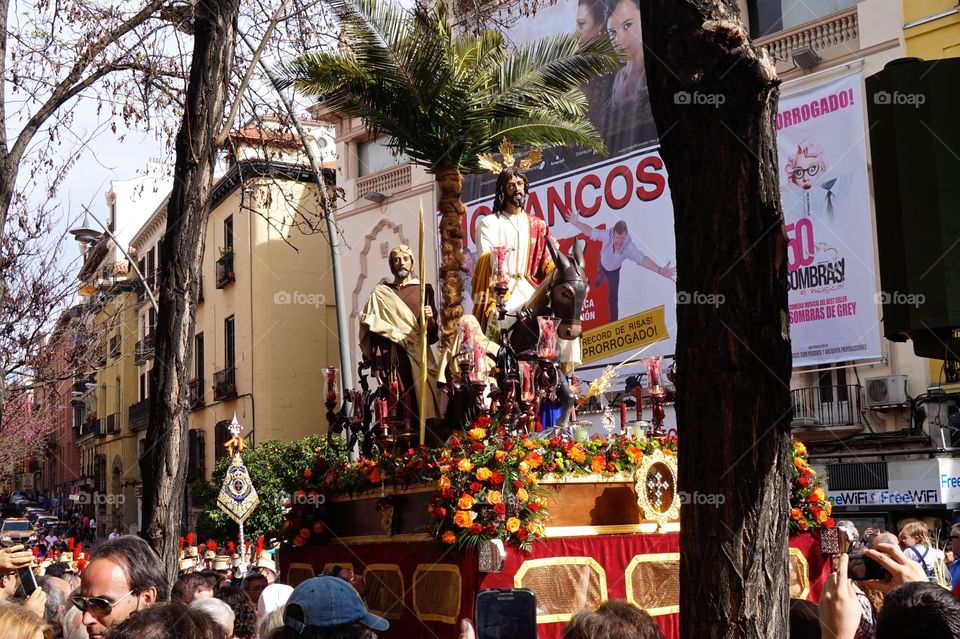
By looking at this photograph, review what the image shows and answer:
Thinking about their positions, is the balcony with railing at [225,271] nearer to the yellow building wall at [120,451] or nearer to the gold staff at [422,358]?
the yellow building wall at [120,451]

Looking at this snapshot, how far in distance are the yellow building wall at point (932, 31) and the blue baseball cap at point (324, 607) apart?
20.0 meters

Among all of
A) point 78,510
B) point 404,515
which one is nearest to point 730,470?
point 404,515

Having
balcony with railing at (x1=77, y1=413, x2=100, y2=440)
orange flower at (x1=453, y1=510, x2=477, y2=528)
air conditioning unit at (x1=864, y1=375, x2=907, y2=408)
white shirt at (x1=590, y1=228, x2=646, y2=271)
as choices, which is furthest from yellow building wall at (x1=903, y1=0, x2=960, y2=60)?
balcony with railing at (x1=77, y1=413, x2=100, y2=440)

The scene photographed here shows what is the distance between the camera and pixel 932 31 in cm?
2081

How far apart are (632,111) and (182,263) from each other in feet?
59.8

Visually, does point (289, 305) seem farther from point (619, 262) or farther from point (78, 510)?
point (78, 510)

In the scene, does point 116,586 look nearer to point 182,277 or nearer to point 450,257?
point 182,277

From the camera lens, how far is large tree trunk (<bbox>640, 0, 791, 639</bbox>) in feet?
13.0

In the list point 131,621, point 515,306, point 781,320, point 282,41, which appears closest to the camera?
point 131,621

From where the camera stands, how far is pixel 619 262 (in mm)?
24422

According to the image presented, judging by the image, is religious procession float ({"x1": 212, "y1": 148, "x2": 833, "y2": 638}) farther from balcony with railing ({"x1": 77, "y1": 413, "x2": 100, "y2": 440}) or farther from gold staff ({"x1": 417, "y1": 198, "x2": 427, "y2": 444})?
balcony with railing ({"x1": 77, "y1": 413, "x2": 100, "y2": 440})

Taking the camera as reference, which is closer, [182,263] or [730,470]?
[730,470]

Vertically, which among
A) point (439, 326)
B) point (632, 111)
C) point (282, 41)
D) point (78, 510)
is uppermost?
point (632, 111)

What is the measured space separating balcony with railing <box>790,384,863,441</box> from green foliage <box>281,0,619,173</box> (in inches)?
461
